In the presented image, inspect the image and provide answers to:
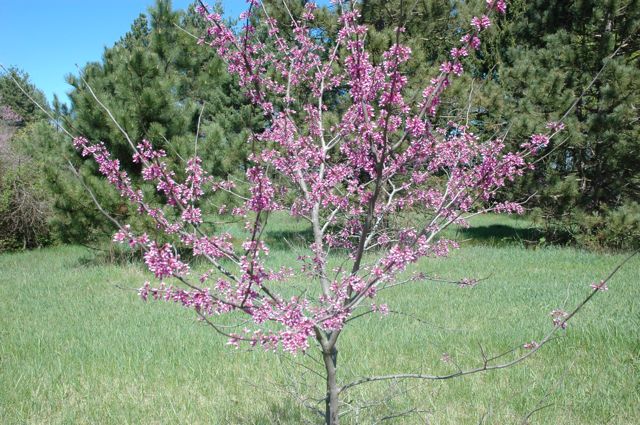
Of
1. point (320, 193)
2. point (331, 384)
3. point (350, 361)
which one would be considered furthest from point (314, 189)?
point (350, 361)

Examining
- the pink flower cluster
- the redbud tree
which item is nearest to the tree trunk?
the redbud tree

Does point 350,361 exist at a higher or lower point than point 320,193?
lower

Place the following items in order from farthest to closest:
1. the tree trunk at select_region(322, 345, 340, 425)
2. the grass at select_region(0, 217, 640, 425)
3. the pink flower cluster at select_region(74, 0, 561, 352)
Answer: the grass at select_region(0, 217, 640, 425) < the tree trunk at select_region(322, 345, 340, 425) < the pink flower cluster at select_region(74, 0, 561, 352)

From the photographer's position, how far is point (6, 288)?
8.20 meters

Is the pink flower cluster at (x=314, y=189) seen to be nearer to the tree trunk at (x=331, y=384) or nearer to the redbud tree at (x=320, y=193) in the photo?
the redbud tree at (x=320, y=193)

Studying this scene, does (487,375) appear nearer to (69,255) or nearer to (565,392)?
(565,392)

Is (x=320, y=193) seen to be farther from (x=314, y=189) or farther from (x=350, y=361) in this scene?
(x=350, y=361)

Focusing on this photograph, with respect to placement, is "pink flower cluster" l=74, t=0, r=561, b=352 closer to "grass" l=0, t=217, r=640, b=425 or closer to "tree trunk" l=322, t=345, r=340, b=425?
"tree trunk" l=322, t=345, r=340, b=425

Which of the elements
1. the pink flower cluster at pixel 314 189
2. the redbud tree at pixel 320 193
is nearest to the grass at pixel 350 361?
the redbud tree at pixel 320 193

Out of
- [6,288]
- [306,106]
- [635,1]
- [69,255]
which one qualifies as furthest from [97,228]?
[635,1]

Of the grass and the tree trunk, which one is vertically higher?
the tree trunk

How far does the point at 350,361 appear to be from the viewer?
15.3 feet

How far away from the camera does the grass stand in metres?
3.71

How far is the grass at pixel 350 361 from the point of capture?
3.71 metres
